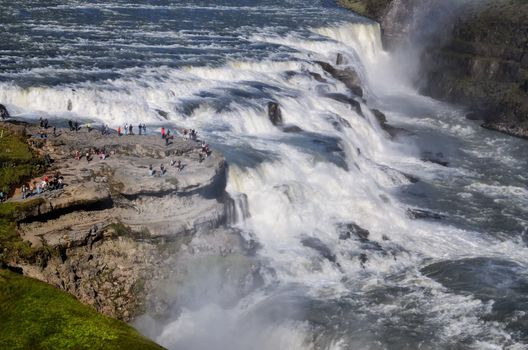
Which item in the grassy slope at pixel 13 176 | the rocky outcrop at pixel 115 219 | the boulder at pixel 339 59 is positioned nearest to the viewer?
the grassy slope at pixel 13 176

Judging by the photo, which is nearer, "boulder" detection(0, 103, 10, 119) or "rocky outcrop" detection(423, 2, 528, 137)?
"boulder" detection(0, 103, 10, 119)

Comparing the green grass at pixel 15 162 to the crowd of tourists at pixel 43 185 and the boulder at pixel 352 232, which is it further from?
the boulder at pixel 352 232

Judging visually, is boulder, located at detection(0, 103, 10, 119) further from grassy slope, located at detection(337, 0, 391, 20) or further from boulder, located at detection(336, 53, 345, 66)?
grassy slope, located at detection(337, 0, 391, 20)

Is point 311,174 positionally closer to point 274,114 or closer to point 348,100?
point 274,114

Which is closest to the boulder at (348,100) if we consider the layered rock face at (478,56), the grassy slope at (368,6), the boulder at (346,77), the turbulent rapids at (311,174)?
the turbulent rapids at (311,174)

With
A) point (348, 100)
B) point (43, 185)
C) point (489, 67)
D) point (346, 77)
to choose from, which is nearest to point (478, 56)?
point (489, 67)

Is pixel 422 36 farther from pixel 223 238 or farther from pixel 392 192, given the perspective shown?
pixel 223 238

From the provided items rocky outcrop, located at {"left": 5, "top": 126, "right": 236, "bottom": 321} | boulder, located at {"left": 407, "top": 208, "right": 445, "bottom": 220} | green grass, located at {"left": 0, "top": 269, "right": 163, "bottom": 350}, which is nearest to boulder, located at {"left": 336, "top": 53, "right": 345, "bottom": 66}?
boulder, located at {"left": 407, "top": 208, "right": 445, "bottom": 220}

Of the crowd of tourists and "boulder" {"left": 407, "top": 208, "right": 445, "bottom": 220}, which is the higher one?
the crowd of tourists
